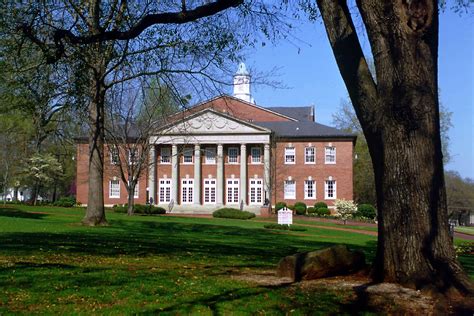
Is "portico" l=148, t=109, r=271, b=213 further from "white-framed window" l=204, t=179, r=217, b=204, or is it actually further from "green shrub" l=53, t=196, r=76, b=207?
"green shrub" l=53, t=196, r=76, b=207

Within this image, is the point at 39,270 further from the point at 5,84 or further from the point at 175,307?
the point at 5,84

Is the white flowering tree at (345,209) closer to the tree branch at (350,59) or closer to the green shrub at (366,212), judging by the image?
the green shrub at (366,212)

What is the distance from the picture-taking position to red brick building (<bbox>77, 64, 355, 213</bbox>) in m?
59.1

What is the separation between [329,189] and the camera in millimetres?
59812

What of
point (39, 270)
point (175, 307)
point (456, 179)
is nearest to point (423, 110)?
point (175, 307)

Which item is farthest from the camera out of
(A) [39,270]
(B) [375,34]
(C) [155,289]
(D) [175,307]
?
(A) [39,270]

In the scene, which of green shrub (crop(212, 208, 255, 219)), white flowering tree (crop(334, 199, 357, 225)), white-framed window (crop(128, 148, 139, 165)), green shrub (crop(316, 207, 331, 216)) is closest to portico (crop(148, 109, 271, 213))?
green shrub (crop(316, 207, 331, 216))

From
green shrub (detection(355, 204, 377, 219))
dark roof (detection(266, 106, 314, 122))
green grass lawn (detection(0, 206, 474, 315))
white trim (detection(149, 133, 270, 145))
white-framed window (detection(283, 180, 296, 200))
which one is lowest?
green shrub (detection(355, 204, 377, 219))

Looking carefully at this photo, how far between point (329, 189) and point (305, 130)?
6.67 meters

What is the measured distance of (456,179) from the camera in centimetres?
8550

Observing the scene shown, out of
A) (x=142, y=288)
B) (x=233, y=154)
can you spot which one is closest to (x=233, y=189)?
(x=233, y=154)

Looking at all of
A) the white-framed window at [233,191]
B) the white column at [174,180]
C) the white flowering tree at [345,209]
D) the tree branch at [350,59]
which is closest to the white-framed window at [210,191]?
the white-framed window at [233,191]

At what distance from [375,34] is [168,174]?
176ft

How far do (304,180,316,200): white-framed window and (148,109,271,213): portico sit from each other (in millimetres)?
4483
